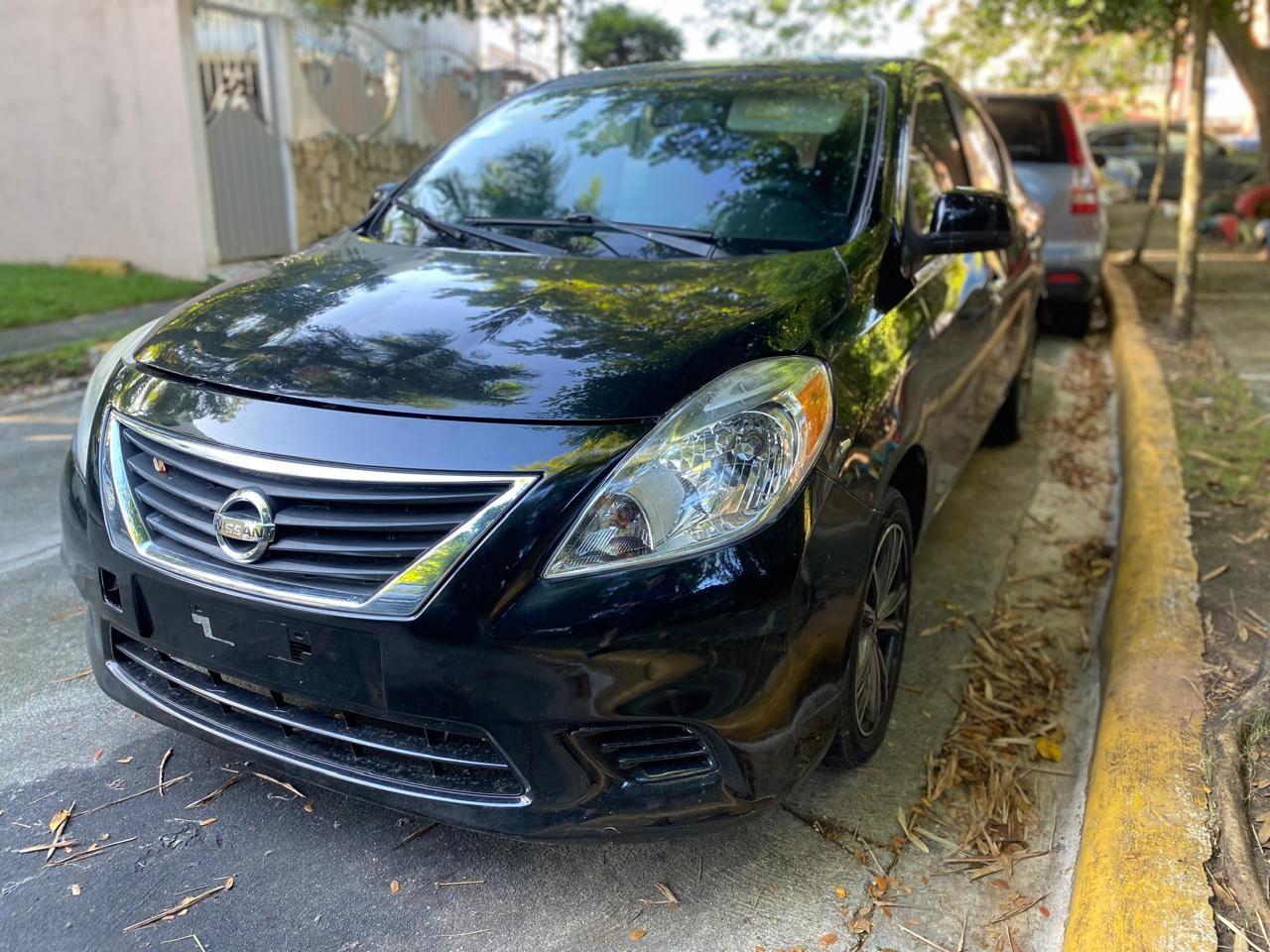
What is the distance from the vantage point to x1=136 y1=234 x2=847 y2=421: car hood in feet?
6.90

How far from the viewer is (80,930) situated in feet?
7.07

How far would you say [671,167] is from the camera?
3.29 meters

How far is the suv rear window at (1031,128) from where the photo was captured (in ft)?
26.2

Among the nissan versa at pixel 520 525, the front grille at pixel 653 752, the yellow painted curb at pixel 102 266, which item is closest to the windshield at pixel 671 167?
the nissan versa at pixel 520 525

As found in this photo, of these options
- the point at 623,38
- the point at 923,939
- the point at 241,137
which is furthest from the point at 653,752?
the point at 623,38

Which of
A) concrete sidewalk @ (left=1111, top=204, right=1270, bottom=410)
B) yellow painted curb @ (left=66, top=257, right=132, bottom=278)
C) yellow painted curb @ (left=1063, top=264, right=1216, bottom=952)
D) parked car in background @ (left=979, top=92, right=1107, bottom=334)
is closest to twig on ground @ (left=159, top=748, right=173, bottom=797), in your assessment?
yellow painted curb @ (left=1063, top=264, right=1216, bottom=952)

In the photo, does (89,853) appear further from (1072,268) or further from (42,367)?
(1072,268)

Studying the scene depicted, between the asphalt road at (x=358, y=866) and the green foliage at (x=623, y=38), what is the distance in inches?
681

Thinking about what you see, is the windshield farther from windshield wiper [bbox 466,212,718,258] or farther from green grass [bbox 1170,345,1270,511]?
green grass [bbox 1170,345,1270,511]

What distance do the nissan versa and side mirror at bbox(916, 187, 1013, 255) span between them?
1.25 ft

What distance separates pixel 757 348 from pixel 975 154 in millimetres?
2801

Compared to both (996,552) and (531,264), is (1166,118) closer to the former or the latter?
(996,552)

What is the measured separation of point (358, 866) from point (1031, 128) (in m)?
7.62

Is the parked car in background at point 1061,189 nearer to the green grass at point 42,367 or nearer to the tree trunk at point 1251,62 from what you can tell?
the tree trunk at point 1251,62
